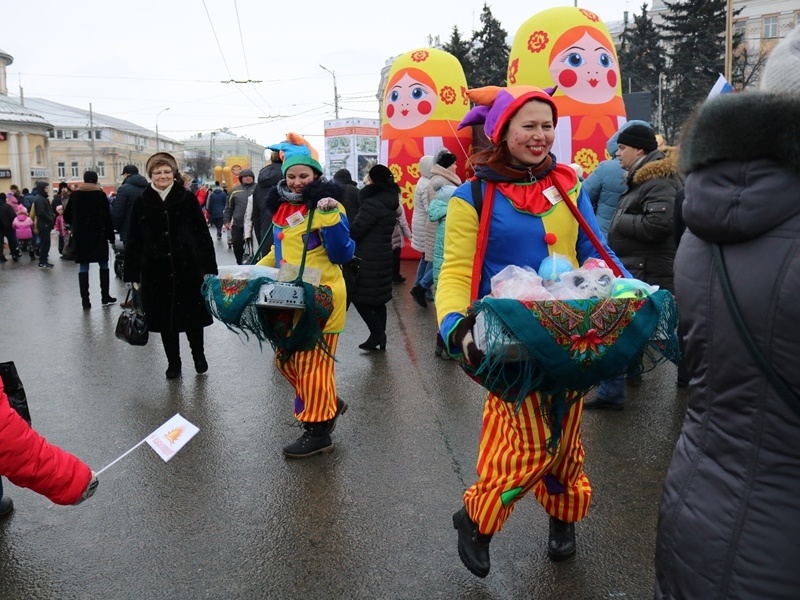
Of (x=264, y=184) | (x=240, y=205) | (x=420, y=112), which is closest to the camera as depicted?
(x=264, y=184)

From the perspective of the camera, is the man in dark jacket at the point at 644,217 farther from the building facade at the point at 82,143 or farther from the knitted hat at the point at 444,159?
the building facade at the point at 82,143

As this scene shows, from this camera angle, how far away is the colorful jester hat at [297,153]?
14.9 feet

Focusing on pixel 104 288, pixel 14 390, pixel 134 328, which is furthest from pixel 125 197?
pixel 14 390

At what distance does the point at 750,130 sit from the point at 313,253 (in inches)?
129

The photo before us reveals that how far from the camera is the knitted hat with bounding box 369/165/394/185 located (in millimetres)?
7352

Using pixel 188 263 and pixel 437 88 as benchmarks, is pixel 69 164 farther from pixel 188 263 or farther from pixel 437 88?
pixel 188 263

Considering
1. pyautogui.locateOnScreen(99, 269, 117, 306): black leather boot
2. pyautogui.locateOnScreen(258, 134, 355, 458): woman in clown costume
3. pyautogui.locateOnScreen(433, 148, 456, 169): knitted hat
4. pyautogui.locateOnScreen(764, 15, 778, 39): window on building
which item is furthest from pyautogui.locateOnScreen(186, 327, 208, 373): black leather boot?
pyautogui.locateOnScreen(764, 15, 778, 39): window on building

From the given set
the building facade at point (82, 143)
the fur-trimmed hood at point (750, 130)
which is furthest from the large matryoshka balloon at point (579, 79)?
the building facade at point (82, 143)

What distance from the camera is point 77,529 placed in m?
3.67

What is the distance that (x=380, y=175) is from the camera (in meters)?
7.37

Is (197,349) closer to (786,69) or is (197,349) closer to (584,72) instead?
(786,69)

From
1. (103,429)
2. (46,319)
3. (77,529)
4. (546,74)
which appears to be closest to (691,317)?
(77,529)

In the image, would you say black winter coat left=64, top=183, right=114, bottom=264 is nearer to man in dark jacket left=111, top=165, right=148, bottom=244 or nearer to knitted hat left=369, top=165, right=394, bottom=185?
man in dark jacket left=111, top=165, right=148, bottom=244

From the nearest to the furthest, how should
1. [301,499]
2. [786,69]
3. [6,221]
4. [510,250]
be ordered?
[786,69] → [510,250] → [301,499] → [6,221]
